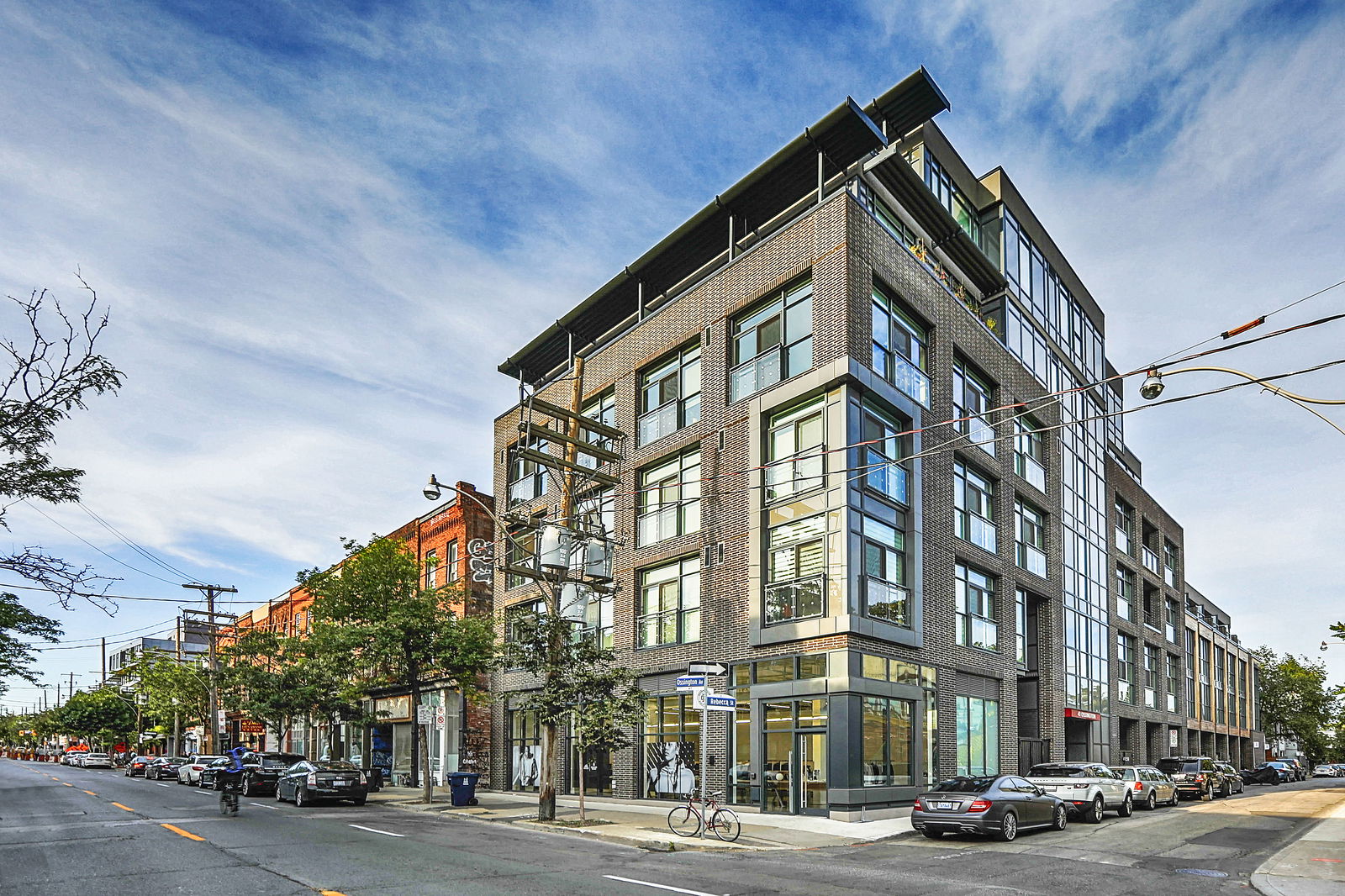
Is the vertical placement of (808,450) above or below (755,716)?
above

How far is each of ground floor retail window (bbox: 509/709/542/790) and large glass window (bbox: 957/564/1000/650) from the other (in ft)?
47.3

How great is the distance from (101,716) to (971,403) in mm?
91927

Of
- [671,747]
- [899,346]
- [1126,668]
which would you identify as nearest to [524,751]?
[671,747]

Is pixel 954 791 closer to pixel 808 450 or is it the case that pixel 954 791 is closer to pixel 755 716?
pixel 755 716

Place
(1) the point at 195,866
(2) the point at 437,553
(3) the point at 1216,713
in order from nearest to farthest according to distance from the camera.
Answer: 1. (1) the point at 195,866
2. (2) the point at 437,553
3. (3) the point at 1216,713

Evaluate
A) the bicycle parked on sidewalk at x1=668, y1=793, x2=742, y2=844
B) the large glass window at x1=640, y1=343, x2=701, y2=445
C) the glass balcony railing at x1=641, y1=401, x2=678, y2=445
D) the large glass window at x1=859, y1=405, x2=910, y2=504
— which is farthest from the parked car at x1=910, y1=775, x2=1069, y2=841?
the glass balcony railing at x1=641, y1=401, x2=678, y2=445

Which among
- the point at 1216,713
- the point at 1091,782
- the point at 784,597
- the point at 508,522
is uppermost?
the point at 508,522

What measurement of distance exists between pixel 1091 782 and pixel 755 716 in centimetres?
877

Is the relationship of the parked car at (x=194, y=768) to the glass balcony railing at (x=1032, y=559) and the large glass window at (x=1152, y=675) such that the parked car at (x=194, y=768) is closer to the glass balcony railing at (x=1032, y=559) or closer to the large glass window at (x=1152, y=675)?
the glass balcony railing at (x=1032, y=559)

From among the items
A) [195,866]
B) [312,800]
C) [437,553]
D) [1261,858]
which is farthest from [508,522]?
[1261,858]

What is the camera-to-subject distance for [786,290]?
2633 centimetres

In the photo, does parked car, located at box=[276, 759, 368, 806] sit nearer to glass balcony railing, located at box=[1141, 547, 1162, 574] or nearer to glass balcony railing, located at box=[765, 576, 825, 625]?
glass balcony railing, located at box=[765, 576, 825, 625]

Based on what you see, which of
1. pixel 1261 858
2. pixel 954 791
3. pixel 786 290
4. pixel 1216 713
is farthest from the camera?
pixel 1216 713

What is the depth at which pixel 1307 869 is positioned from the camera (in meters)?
15.1
